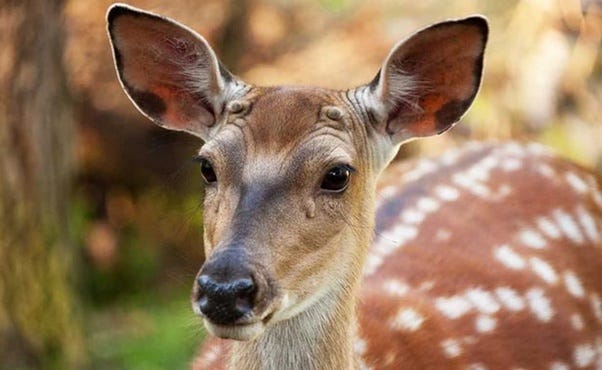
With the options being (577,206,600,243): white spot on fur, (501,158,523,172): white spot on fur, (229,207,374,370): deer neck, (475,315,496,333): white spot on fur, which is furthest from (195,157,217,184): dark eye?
(577,206,600,243): white spot on fur

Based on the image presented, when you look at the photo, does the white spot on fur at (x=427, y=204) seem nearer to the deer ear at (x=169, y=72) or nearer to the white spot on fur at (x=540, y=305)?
the white spot on fur at (x=540, y=305)

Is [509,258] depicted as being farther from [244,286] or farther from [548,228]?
[244,286]

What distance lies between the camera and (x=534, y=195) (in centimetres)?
580

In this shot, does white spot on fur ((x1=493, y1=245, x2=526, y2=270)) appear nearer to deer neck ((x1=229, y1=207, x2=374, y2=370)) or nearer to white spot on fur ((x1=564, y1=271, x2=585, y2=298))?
white spot on fur ((x1=564, y1=271, x2=585, y2=298))

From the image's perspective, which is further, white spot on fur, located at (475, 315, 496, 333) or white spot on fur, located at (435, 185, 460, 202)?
white spot on fur, located at (435, 185, 460, 202)

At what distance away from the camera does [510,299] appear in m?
5.34

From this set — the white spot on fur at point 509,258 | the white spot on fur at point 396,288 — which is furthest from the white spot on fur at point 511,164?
the white spot on fur at point 396,288

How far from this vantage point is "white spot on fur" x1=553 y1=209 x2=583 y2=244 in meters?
5.73

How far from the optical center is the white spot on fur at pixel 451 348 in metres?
4.96

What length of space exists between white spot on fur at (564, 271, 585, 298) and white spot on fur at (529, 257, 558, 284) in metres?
0.07

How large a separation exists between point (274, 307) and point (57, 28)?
129 inches

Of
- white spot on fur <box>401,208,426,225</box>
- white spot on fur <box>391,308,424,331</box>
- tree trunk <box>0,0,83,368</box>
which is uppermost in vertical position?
white spot on fur <box>401,208,426,225</box>

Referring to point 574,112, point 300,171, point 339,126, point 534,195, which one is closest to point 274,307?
point 300,171

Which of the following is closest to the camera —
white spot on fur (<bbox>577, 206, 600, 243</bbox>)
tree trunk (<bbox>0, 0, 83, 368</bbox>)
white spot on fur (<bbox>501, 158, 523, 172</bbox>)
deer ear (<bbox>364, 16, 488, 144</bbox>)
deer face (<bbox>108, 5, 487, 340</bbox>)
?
deer face (<bbox>108, 5, 487, 340</bbox>)
